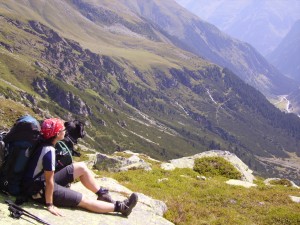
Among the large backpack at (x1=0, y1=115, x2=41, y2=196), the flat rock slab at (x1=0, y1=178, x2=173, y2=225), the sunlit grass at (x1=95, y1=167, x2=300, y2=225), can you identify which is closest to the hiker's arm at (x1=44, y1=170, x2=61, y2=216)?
the flat rock slab at (x1=0, y1=178, x2=173, y2=225)

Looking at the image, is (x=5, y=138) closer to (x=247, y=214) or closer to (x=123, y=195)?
(x=123, y=195)

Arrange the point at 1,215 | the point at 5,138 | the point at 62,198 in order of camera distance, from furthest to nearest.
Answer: the point at 62,198, the point at 5,138, the point at 1,215

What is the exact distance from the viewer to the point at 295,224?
60.9 ft

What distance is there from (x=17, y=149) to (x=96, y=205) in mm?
3782

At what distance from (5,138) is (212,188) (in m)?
15.9

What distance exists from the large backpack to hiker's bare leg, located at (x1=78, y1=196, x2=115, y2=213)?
243 centimetres

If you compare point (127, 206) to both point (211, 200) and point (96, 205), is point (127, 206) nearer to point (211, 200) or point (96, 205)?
point (96, 205)

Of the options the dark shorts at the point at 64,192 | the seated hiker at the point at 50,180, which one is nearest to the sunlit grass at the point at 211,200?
the seated hiker at the point at 50,180

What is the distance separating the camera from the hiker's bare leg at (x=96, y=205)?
14.2 meters

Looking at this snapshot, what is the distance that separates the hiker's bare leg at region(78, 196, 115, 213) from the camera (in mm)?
14227

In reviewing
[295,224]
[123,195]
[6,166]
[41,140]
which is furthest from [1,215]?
[295,224]

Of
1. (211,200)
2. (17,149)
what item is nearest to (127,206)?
(17,149)

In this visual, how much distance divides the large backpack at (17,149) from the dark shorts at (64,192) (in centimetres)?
120

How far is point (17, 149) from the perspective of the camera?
41.7 ft
